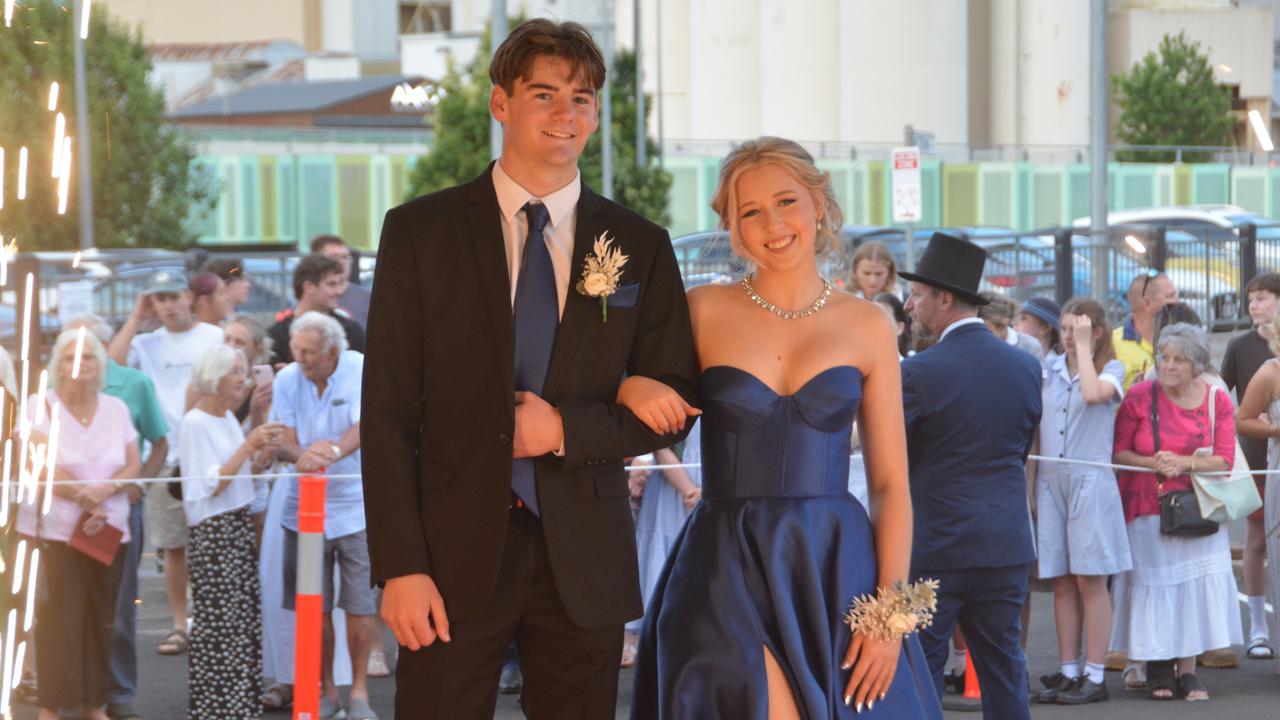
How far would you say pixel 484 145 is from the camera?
25422mm

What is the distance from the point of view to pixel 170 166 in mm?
33000

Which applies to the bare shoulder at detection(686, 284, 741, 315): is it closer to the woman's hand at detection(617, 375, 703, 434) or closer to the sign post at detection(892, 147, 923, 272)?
the woman's hand at detection(617, 375, 703, 434)

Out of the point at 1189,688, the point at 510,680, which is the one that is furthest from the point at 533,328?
the point at 1189,688

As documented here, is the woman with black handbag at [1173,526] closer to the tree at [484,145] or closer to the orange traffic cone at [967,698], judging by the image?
the orange traffic cone at [967,698]

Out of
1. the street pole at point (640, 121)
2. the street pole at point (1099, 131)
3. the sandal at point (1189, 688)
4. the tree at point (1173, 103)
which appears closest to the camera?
the sandal at point (1189, 688)

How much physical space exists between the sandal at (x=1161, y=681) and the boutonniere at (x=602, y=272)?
16.7 feet

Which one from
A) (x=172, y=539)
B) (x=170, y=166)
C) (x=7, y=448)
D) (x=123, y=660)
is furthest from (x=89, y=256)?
(x=170, y=166)

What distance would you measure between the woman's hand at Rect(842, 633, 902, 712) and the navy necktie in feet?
2.88

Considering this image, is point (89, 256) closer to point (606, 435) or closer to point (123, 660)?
point (123, 660)

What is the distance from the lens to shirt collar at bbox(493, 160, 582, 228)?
358 cm

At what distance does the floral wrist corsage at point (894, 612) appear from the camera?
385cm

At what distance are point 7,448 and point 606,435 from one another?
7.66 ft

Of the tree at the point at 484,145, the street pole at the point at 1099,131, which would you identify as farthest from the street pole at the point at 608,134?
the street pole at the point at 1099,131

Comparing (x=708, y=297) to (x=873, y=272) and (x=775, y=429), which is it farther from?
(x=873, y=272)
